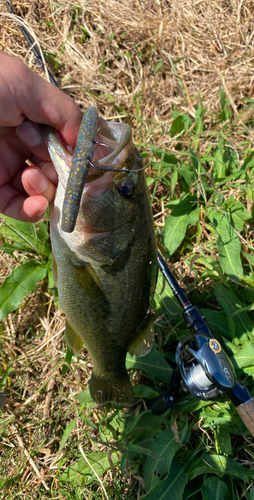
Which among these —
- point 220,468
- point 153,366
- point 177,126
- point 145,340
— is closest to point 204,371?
point 145,340

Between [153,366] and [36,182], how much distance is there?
1818 millimetres

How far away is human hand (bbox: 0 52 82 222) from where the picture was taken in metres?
1.83

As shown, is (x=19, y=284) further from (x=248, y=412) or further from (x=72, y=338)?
(x=248, y=412)

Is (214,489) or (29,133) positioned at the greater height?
(29,133)

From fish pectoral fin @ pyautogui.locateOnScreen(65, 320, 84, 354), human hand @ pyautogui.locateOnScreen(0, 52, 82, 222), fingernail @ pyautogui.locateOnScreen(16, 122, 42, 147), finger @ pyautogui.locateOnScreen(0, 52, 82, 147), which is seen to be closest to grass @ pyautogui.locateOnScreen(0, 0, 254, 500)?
fish pectoral fin @ pyautogui.locateOnScreen(65, 320, 84, 354)

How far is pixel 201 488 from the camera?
8.55 feet

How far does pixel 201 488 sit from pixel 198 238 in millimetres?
2067

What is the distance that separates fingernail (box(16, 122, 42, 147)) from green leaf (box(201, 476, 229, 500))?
2.77 m

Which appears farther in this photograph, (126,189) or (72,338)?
(72,338)

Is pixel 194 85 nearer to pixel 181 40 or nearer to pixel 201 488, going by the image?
pixel 181 40

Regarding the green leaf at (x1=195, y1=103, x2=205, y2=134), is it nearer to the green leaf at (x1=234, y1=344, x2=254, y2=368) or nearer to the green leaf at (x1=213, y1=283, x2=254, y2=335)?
the green leaf at (x1=213, y1=283, x2=254, y2=335)

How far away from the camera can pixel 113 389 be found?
242cm

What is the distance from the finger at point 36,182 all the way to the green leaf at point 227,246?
1697 millimetres

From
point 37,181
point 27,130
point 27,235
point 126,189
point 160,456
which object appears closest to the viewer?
point 126,189
